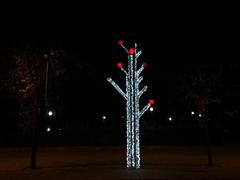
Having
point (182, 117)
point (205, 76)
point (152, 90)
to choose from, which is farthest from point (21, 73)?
point (182, 117)

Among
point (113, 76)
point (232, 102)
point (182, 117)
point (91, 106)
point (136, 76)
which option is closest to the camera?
point (136, 76)

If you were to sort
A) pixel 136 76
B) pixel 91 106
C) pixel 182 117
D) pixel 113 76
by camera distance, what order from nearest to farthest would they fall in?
1. pixel 136 76
2. pixel 113 76
3. pixel 91 106
4. pixel 182 117

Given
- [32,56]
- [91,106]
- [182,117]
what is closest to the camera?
[32,56]

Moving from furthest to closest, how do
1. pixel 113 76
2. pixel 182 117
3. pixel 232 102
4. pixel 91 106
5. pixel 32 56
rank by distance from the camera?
pixel 182 117 → pixel 91 106 → pixel 113 76 → pixel 232 102 → pixel 32 56

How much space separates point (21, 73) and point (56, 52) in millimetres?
1981

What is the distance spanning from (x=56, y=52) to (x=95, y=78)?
26.5 meters

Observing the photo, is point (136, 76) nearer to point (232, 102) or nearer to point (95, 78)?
point (232, 102)

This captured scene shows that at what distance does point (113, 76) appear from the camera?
4678cm

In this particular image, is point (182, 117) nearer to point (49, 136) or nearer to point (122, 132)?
point (122, 132)

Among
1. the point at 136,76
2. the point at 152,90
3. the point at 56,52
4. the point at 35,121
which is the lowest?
the point at 35,121

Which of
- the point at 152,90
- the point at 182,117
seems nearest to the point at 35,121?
the point at 152,90

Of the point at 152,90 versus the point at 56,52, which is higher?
the point at 152,90

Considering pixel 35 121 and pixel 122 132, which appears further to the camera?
pixel 122 132

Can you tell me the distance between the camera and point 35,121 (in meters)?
20.2
